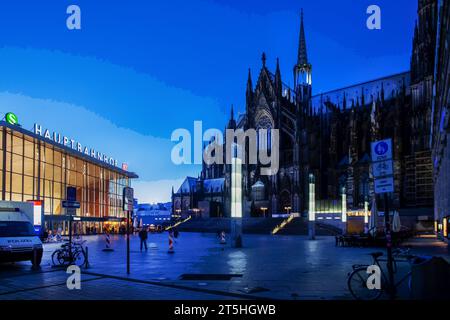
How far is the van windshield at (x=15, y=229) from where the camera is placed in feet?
65.3

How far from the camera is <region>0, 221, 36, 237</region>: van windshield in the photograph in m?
19.9

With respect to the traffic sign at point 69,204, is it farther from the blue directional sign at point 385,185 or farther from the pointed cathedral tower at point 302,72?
the pointed cathedral tower at point 302,72

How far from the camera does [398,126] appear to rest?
69.2m

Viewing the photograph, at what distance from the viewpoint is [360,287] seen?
37.7ft

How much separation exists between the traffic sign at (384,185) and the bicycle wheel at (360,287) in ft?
6.58

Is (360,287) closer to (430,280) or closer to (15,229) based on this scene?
(430,280)

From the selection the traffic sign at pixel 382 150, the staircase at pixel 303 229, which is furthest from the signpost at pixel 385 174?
the staircase at pixel 303 229

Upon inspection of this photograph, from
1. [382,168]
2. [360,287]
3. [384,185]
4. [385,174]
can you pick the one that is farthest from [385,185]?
[360,287]

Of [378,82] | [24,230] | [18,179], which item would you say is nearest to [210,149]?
[378,82]

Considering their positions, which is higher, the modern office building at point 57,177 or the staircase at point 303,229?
the modern office building at point 57,177

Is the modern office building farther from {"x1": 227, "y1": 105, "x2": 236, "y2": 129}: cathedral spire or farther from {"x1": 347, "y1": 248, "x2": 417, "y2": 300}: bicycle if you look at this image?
{"x1": 347, "y1": 248, "x2": 417, "y2": 300}: bicycle

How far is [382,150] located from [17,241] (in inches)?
596

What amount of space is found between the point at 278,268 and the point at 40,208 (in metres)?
22.9
